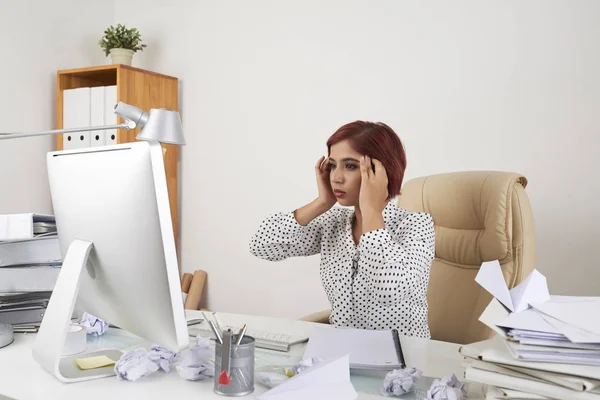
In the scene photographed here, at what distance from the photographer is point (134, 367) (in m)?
1.07

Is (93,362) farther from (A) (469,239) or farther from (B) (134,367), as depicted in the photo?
(A) (469,239)

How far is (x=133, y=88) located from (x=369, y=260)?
2.12m

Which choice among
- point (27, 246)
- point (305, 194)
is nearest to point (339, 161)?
point (27, 246)

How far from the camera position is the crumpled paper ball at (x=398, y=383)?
1.00m

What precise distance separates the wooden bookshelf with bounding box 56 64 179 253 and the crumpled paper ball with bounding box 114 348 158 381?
7.17 ft

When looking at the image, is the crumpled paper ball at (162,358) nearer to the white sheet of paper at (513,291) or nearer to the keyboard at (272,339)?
the keyboard at (272,339)

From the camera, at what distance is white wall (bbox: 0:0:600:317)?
7.96 feet

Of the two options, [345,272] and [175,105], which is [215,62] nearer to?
[175,105]

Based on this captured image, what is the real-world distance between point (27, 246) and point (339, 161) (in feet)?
2.94

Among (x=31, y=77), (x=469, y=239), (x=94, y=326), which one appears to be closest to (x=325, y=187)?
(x=469, y=239)

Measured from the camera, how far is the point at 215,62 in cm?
341

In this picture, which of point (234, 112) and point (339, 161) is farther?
point (234, 112)

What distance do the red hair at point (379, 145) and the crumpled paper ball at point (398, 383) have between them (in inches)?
33.8

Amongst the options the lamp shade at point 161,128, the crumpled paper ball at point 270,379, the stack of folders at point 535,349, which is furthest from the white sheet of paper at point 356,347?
the lamp shade at point 161,128
